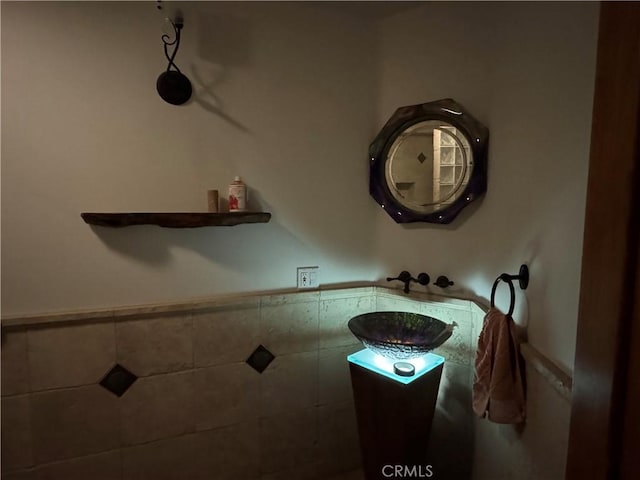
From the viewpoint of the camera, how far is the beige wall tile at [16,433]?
1.44 m

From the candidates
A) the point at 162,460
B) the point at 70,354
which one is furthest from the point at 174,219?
the point at 162,460

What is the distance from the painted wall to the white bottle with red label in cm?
9

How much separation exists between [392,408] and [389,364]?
0.16 m

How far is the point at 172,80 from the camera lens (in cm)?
154

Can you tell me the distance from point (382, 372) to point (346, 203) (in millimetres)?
786

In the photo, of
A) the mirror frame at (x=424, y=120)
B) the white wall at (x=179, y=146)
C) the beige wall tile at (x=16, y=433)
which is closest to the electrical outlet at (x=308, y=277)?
the white wall at (x=179, y=146)

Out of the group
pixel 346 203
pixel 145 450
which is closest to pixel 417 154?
pixel 346 203

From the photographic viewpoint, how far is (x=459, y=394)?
1768 mm

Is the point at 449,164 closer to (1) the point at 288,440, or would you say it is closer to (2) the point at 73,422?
(1) the point at 288,440

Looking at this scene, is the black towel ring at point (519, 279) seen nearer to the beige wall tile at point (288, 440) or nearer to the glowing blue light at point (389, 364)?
the glowing blue light at point (389, 364)

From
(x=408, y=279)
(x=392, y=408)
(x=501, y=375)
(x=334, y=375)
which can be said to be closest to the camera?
(x=501, y=375)

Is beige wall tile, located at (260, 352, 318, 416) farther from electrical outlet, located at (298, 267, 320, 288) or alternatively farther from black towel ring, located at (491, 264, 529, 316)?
black towel ring, located at (491, 264, 529, 316)

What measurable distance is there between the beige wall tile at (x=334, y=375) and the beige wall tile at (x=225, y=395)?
312 mm

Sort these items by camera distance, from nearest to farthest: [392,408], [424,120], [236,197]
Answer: [392,408] → [236,197] → [424,120]
